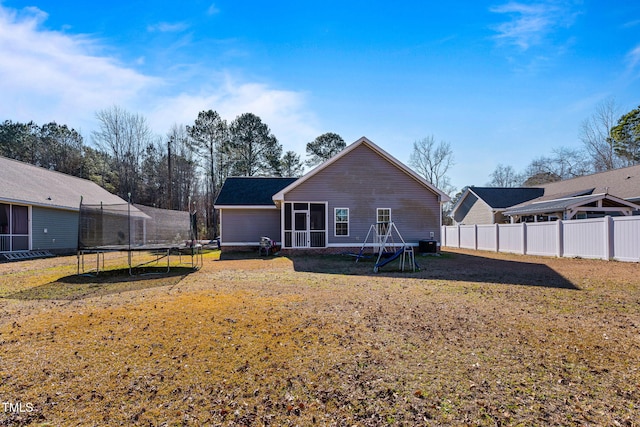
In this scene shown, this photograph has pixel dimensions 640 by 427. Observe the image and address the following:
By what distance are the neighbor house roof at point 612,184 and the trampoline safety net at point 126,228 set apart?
938 inches

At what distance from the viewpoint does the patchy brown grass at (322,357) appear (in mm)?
2871

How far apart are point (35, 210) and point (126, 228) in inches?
428

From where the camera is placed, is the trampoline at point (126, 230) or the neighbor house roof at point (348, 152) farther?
the neighbor house roof at point (348, 152)

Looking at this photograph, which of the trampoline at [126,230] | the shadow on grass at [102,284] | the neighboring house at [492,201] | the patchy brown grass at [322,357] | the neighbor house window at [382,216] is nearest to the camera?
the patchy brown grass at [322,357]

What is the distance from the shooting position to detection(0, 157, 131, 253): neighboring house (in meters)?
16.2

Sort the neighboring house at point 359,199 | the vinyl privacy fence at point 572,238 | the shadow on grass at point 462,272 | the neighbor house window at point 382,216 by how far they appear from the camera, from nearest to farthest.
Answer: the shadow on grass at point 462,272
the vinyl privacy fence at point 572,238
the neighboring house at point 359,199
the neighbor house window at point 382,216

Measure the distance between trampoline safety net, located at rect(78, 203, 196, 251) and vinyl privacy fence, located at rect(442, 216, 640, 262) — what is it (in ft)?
51.4

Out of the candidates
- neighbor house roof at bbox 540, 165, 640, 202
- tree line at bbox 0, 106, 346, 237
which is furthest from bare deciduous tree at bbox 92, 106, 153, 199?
neighbor house roof at bbox 540, 165, 640, 202

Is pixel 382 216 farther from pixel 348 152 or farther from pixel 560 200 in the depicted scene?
pixel 560 200

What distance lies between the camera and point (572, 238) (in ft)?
46.1

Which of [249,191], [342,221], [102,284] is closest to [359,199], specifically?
[342,221]

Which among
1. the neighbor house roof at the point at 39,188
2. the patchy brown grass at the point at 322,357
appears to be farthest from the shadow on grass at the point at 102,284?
the neighbor house roof at the point at 39,188

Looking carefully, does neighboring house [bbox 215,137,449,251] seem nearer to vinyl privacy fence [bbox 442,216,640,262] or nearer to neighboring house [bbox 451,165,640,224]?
vinyl privacy fence [bbox 442,216,640,262]

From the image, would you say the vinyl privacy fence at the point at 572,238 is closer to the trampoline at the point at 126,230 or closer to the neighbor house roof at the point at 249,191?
the neighbor house roof at the point at 249,191
